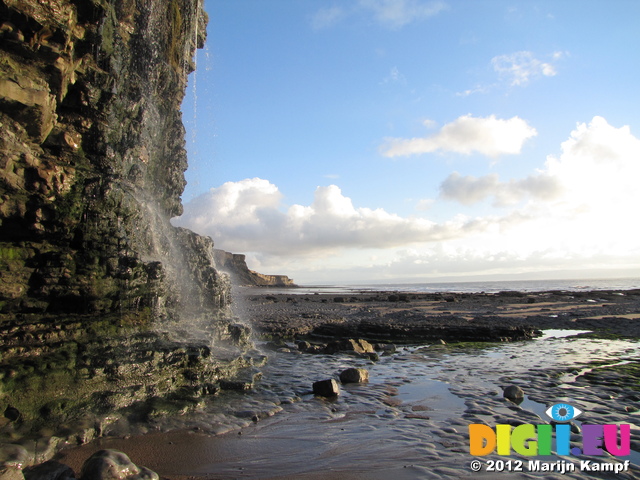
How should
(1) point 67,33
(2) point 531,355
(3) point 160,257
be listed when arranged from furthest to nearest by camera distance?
(2) point 531,355
(3) point 160,257
(1) point 67,33

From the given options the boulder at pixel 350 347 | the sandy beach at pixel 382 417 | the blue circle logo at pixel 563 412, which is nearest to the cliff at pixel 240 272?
the boulder at pixel 350 347

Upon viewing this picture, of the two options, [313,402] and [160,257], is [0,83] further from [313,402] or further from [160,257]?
[313,402]

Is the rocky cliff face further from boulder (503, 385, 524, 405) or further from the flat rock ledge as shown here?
boulder (503, 385, 524, 405)

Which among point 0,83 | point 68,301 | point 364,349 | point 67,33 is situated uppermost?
point 67,33

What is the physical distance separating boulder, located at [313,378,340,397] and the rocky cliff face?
238 cm

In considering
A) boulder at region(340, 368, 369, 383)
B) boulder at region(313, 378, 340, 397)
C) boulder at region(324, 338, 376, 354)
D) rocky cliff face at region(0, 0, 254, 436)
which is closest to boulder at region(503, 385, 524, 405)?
boulder at region(340, 368, 369, 383)

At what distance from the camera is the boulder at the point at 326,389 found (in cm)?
853

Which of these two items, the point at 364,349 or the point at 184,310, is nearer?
the point at 184,310

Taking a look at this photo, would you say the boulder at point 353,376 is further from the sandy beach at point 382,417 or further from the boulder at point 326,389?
the boulder at point 326,389

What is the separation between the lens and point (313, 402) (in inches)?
322

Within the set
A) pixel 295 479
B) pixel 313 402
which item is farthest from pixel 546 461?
pixel 313 402

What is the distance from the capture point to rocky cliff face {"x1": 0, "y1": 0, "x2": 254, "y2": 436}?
678 cm

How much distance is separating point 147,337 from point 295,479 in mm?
5198

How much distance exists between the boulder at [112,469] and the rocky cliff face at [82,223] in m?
2.23
